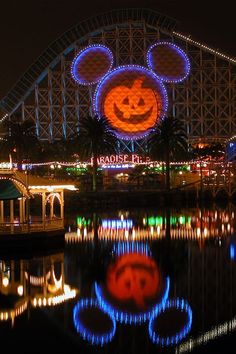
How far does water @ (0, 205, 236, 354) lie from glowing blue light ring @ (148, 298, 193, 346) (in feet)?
0.07

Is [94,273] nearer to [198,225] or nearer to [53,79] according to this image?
[198,225]

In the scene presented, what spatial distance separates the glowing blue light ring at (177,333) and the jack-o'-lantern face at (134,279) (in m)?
0.69

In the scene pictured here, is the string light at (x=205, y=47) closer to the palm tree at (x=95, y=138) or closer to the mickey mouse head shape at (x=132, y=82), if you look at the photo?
the mickey mouse head shape at (x=132, y=82)

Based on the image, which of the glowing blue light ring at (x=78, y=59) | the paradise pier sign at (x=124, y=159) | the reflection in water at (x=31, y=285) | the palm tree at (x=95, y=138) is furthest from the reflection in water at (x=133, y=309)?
the glowing blue light ring at (x=78, y=59)

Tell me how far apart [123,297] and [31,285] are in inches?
132

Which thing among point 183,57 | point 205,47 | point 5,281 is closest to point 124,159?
point 183,57

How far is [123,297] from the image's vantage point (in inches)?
768

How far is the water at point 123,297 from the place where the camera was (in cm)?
1538

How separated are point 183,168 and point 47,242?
168 ft

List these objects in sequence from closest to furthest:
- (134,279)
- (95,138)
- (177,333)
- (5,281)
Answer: (177,333) < (5,281) < (134,279) < (95,138)

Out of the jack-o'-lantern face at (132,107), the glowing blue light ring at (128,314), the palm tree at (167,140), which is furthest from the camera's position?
the jack-o'-lantern face at (132,107)

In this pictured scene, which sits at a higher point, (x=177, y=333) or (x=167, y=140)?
(x=167, y=140)

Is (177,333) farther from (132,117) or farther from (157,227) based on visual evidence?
(132,117)

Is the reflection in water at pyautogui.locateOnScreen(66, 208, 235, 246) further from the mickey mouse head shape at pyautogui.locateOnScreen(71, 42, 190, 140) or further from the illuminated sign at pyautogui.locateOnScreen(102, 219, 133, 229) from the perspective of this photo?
the mickey mouse head shape at pyautogui.locateOnScreen(71, 42, 190, 140)
